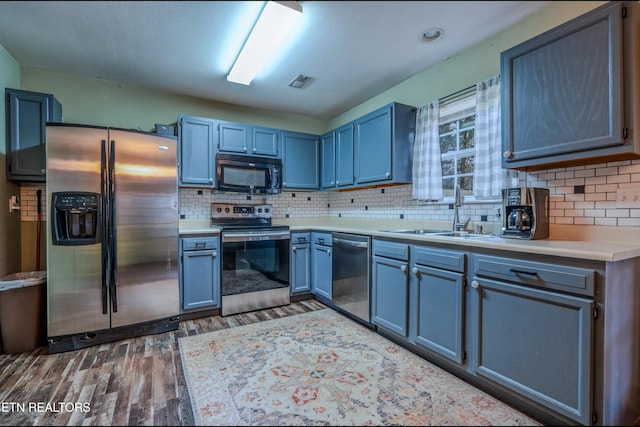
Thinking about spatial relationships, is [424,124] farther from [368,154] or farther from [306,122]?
[306,122]

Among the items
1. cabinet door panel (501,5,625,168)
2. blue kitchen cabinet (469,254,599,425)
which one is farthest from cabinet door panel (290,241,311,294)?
cabinet door panel (501,5,625,168)

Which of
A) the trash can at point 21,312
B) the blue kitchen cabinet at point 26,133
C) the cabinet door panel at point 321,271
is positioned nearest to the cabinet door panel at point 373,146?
the cabinet door panel at point 321,271

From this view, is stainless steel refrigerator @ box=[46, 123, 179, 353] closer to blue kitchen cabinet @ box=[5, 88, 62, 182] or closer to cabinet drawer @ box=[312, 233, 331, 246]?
blue kitchen cabinet @ box=[5, 88, 62, 182]

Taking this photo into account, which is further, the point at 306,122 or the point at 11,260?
the point at 306,122

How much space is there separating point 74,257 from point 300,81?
8.23 feet

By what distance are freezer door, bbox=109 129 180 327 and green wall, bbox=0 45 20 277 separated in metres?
0.93

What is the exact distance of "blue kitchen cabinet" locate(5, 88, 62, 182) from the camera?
2398mm

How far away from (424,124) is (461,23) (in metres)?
2.03

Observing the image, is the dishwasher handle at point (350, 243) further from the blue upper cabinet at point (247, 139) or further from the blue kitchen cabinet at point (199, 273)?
the blue upper cabinet at point (247, 139)

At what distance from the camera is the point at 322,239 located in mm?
3264

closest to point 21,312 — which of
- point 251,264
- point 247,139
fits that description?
point 251,264

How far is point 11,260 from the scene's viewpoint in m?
2.50

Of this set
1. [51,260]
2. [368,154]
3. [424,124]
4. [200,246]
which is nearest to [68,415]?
[51,260]

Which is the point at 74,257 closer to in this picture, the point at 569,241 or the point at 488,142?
the point at 488,142
